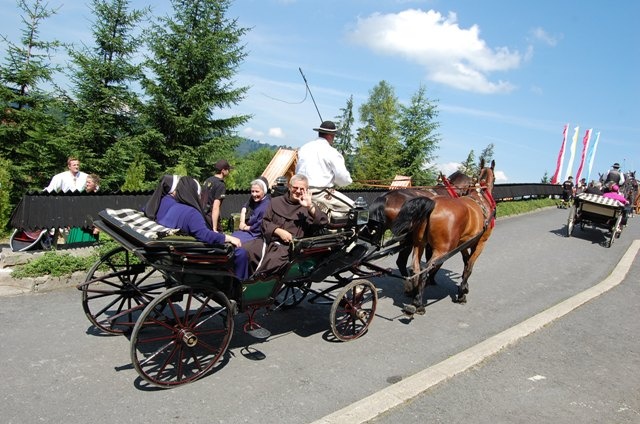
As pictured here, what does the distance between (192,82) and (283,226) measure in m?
11.5

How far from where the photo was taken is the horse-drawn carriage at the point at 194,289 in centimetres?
375

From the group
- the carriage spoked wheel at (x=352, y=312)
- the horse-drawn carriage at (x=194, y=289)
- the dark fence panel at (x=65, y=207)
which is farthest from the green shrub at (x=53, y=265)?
the carriage spoked wheel at (x=352, y=312)

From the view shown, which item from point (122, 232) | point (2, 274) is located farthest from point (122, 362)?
point (2, 274)

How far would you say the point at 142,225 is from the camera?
4.07 meters

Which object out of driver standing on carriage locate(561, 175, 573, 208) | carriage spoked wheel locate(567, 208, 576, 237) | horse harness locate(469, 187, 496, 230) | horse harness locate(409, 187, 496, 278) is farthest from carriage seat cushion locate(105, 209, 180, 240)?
driver standing on carriage locate(561, 175, 573, 208)

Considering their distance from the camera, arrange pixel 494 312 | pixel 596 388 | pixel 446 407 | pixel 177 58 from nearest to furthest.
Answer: pixel 446 407, pixel 596 388, pixel 494 312, pixel 177 58

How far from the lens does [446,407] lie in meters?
3.91

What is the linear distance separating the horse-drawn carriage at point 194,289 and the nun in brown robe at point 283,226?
13 centimetres

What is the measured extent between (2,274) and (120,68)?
363 inches

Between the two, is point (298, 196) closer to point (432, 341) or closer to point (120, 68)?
point (432, 341)

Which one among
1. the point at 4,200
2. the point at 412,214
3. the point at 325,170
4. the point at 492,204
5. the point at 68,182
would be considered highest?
the point at 325,170

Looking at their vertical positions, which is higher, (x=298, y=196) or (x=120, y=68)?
(x=120, y=68)

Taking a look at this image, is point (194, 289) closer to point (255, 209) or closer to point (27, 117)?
point (255, 209)

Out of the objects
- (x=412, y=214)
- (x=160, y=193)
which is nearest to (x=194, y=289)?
(x=160, y=193)
